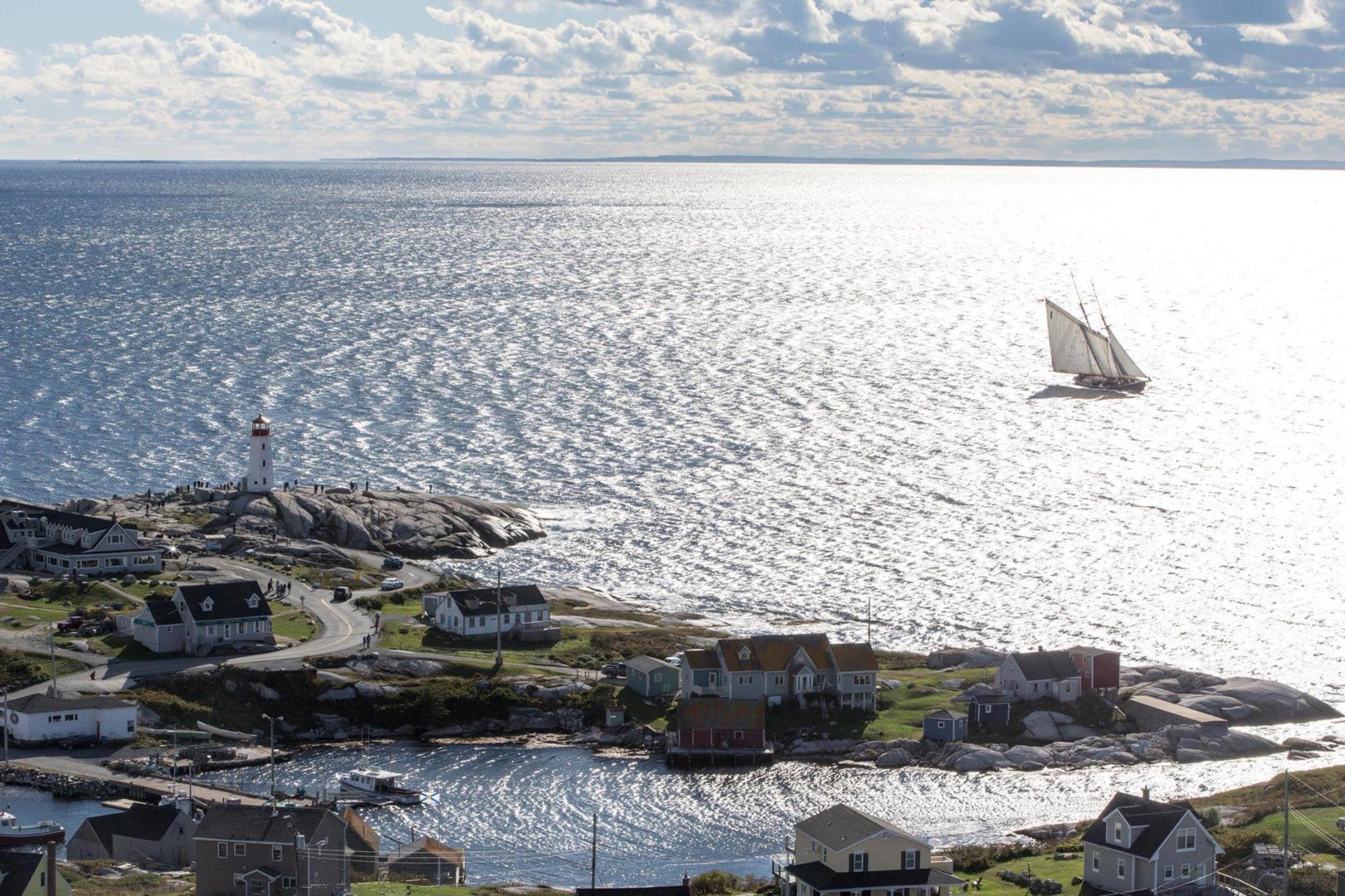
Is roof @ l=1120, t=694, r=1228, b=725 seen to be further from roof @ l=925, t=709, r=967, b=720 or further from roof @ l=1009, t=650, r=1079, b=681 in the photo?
roof @ l=925, t=709, r=967, b=720

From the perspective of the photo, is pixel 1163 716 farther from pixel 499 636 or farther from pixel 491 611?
pixel 491 611

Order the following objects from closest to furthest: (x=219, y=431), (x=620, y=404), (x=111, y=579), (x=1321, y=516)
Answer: (x=111, y=579)
(x=1321, y=516)
(x=219, y=431)
(x=620, y=404)

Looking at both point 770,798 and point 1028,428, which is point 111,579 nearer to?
point 770,798

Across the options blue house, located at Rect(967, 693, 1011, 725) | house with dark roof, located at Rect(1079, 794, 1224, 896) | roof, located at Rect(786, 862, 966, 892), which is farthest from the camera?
blue house, located at Rect(967, 693, 1011, 725)

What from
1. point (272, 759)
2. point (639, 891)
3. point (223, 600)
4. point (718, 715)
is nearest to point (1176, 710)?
point (718, 715)

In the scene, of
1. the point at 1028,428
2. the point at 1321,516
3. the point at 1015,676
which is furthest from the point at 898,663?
the point at 1028,428

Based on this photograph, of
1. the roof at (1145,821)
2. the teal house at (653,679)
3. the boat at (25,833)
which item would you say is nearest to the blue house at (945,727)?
the teal house at (653,679)

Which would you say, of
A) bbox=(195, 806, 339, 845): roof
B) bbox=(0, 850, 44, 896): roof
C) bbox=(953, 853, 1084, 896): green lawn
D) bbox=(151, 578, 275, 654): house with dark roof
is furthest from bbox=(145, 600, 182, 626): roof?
bbox=(953, 853, 1084, 896): green lawn
